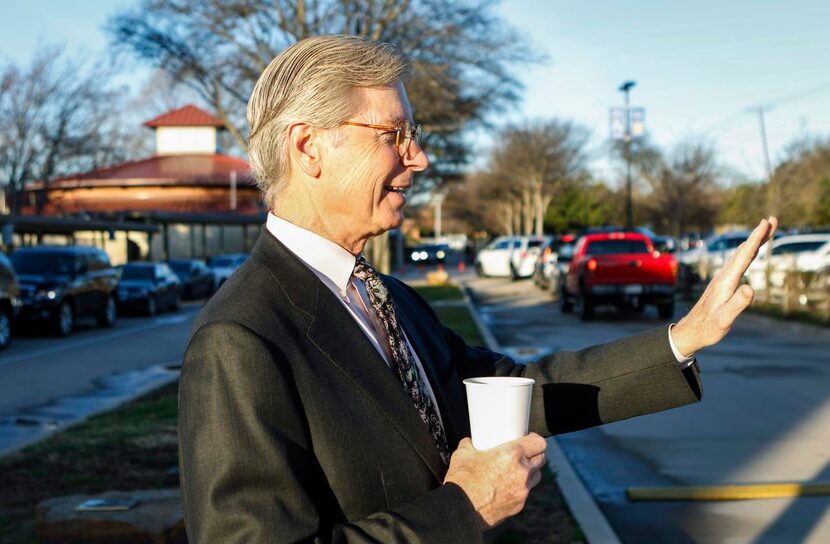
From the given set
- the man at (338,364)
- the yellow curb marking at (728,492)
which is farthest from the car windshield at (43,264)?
the man at (338,364)

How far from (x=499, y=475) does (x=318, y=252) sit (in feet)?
2.05

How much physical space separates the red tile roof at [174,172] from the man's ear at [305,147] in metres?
53.1

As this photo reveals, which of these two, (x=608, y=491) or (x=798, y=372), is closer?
(x=608, y=491)

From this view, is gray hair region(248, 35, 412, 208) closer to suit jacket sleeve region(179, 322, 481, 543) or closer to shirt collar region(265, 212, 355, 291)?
shirt collar region(265, 212, 355, 291)

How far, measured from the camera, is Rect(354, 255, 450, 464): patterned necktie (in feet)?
7.03

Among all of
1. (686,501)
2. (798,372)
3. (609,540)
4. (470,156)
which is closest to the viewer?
(609,540)

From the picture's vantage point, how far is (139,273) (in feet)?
89.1

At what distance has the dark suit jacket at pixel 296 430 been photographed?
5.83 ft

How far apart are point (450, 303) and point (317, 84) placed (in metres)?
23.9

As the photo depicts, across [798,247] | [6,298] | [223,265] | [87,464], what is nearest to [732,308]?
[87,464]

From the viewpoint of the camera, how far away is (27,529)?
5.77 meters

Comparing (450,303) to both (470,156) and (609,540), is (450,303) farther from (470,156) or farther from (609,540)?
(470,156)

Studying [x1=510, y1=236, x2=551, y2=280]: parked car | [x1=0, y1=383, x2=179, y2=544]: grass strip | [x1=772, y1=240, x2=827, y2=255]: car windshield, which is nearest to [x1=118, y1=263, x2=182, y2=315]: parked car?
[x1=772, y1=240, x2=827, y2=255]: car windshield

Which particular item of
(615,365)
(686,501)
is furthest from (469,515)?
(686,501)
